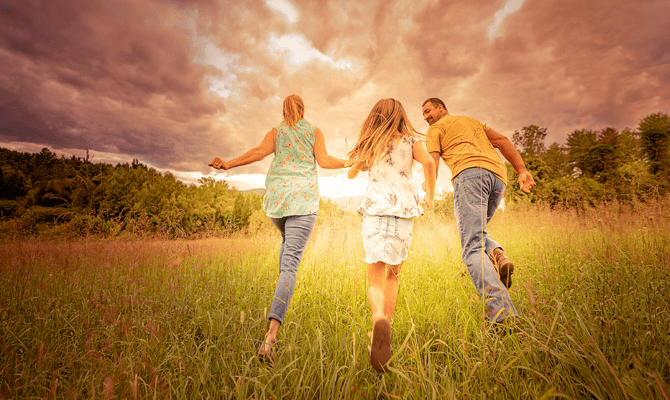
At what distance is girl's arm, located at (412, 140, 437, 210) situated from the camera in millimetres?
2164

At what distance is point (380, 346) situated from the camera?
129 cm

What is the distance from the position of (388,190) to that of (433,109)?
1654 mm

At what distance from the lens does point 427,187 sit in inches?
87.1

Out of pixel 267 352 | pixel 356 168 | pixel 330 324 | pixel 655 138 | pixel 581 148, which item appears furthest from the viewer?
pixel 581 148

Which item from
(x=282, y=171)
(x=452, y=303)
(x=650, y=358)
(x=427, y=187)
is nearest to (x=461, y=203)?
(x=427, y=187)

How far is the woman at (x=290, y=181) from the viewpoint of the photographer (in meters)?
2.07

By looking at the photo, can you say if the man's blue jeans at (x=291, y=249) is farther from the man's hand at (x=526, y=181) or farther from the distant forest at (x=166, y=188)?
the distant forest at (x=166, y=188)

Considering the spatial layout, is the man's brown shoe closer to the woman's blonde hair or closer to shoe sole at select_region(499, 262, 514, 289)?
shoe sole at select_region(499, 262, 514, 289)

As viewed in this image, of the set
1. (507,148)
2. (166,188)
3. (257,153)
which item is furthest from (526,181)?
(166,188)

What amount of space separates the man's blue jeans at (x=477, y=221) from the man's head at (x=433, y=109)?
1.10 m

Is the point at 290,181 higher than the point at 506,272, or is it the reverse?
the point at 290,181

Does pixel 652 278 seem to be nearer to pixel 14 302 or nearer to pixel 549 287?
pixel 549 287

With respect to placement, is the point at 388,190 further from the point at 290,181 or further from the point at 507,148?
the point at 507,148

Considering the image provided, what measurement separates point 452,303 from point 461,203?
97 cm
